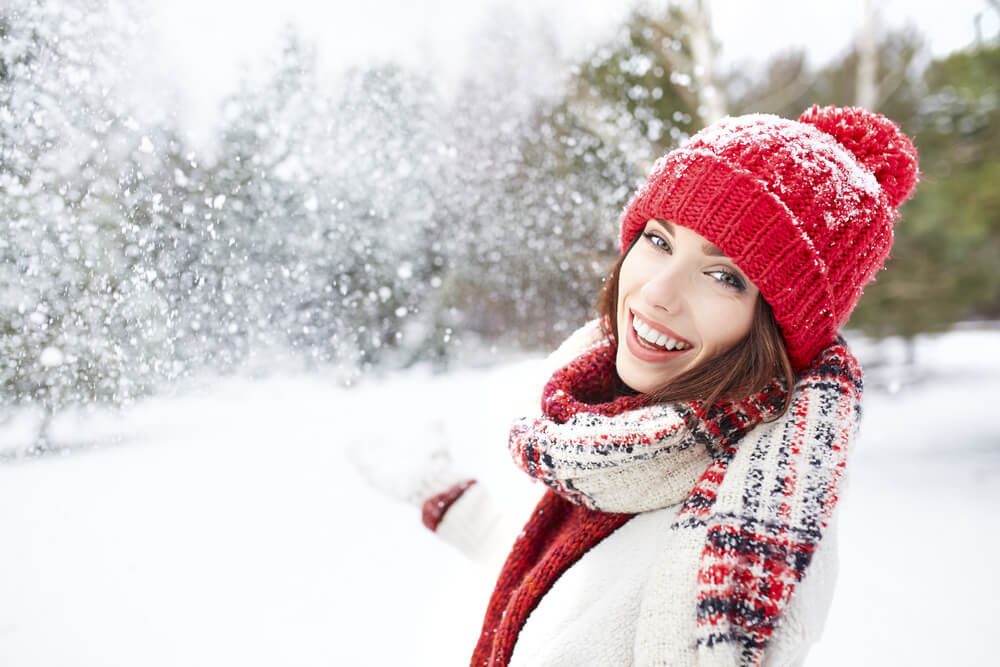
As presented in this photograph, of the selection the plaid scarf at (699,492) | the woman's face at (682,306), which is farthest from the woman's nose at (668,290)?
the plaid scarf at (699,492)

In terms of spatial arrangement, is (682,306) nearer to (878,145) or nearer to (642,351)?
(642,351)

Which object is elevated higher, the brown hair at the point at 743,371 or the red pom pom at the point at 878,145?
the red pom pom at the point at 878,145

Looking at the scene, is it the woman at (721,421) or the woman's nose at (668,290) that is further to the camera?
the woman's nose at (668,290)

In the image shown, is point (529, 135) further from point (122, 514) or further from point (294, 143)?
point (122, 514)

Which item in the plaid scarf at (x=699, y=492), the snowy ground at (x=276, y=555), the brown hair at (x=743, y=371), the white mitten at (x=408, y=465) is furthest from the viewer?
the white mitten at (x=408, y=465)

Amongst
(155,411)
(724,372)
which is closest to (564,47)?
(724,372)

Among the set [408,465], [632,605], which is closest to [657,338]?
[632,605]

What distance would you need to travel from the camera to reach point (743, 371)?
0.64m

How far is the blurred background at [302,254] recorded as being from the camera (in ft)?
2.34

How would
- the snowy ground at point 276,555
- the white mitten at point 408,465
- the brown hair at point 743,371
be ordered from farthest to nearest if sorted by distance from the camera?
the white mitten at point 408,465, the snowy ground at point 276,555, the brown hair at point 743,371

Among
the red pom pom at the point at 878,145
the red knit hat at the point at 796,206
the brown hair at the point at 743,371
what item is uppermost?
the red pom pom at the point at 878,145

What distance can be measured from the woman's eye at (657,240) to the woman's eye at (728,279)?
0.07 metres

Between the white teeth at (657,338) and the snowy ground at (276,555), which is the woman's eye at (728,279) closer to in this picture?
the white teeth at (657,338)

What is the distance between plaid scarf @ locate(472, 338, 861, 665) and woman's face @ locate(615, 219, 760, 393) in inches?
2.2
